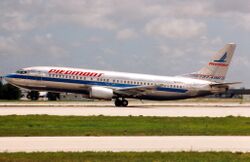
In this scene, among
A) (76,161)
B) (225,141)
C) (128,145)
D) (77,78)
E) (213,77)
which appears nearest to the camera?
(76,161)

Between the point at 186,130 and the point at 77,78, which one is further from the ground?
the point at 77,78

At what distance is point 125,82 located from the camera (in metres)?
57.7

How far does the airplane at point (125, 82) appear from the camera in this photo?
54938 mm

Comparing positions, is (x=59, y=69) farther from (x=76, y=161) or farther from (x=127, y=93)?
(x=76, y=161)

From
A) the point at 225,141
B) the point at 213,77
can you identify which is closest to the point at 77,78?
the point at 213,77

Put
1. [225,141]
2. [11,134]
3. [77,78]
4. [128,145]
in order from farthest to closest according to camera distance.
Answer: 1. [77,78]
2. [11,134]
3. [225,141]
4. [128,145]

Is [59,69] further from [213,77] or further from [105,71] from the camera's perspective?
[213,77]

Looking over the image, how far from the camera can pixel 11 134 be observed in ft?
77.6

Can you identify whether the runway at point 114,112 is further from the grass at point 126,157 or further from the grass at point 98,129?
the grass at point 126,157

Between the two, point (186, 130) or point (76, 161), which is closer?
point (76, 161)

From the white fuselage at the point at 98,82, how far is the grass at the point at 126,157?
38548 mm

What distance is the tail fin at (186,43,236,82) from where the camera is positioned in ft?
205

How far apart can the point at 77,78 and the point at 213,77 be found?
17.3m

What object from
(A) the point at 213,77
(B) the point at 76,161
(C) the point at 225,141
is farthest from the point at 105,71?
(B) the point at 76,161
